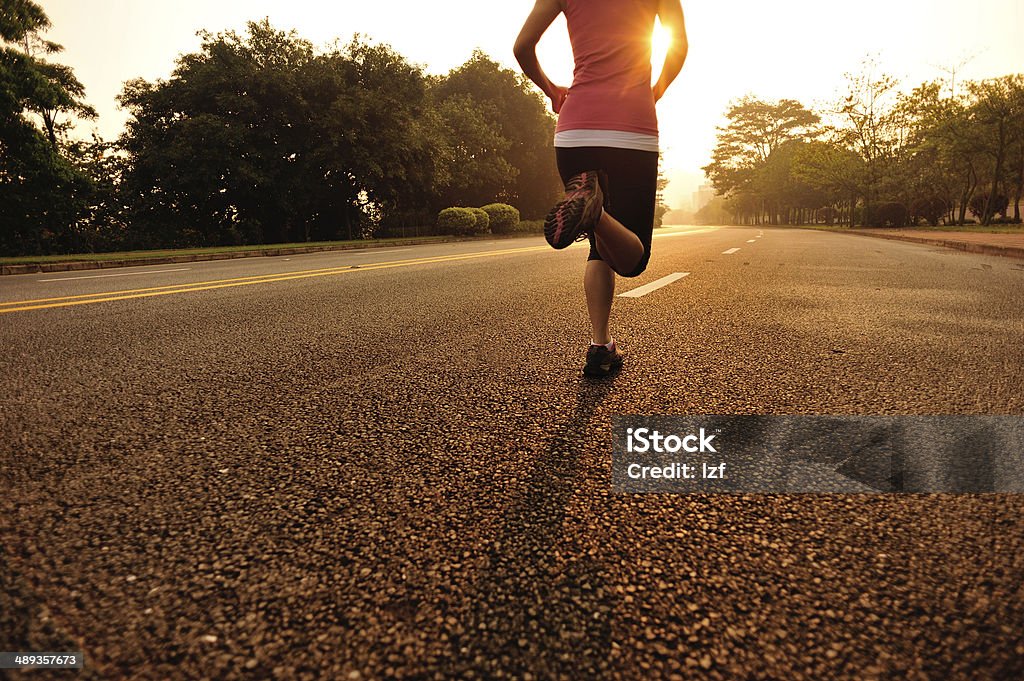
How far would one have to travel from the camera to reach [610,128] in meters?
2.49

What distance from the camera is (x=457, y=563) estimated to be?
3.81 feet

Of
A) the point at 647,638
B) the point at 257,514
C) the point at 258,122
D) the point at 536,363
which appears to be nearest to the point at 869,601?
the point at 647,638

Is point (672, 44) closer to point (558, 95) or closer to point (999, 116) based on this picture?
point (558, 95)

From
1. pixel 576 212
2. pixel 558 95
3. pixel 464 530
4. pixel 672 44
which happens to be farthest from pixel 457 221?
pixel 464 530

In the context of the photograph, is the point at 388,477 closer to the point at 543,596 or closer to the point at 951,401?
the point at 543,596

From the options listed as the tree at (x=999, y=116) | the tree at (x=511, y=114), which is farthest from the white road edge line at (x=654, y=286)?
the tree at (x=511, y=114)

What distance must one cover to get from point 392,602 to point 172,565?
1.59ft

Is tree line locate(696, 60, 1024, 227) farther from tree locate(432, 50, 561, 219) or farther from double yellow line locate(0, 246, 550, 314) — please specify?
double yellow line locate(0, 246, 550, 314)

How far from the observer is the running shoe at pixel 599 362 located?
257cm

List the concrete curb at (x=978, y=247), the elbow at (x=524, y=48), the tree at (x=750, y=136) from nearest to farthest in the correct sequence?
the elbow at (x=524, y=48) < the concrete curb at (x=978, y=247) < the tree at (x=750, y=136)

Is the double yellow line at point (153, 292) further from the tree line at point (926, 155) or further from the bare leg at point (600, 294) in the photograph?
the tree line at point (926, 155)

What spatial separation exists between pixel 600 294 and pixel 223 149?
83.2ft

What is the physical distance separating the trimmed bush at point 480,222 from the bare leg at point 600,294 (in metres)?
26.9

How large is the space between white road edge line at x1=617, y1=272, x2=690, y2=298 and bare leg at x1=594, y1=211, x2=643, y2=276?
2.34 meters
